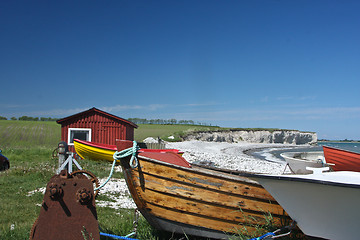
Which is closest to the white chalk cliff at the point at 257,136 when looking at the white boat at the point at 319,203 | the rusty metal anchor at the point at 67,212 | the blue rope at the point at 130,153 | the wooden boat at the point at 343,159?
the wooden boat at the point at 343,159

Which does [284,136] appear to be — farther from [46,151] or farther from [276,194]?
[276,194]

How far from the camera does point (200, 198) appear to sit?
Answer: 4301mm

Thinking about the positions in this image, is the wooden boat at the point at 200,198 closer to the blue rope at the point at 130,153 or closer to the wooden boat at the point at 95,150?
the blue rope at the point at 130,153

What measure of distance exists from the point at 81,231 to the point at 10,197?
6077mm

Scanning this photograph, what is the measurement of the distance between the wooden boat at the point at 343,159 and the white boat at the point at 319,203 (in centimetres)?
384

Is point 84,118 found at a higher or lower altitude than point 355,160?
higher

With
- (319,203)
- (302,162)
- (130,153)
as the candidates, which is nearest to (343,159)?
(302,162)

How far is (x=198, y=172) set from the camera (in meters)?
4.22

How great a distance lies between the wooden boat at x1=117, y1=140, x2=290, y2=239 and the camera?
426 centimetres

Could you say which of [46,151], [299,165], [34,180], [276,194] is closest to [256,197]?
[276,194]

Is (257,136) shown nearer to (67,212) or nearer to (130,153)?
(130,153)

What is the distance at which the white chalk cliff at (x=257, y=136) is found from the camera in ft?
222

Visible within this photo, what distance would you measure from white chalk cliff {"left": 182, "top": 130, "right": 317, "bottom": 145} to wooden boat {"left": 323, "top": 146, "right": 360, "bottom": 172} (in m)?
48.2

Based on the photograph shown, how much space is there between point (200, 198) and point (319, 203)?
1.72m
